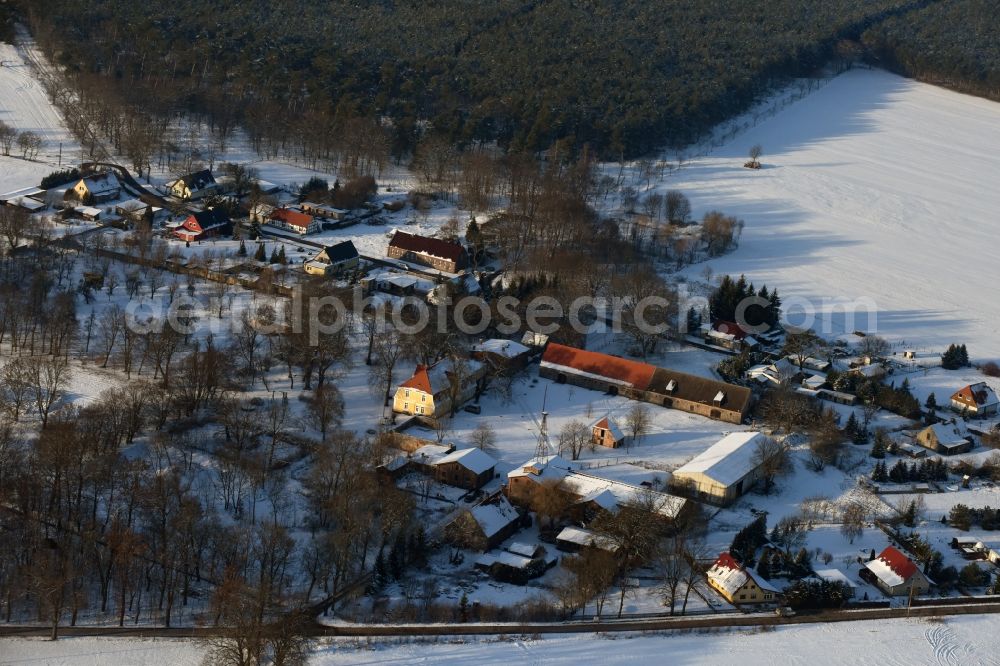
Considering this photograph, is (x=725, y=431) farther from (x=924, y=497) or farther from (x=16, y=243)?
(x=16, y=243)

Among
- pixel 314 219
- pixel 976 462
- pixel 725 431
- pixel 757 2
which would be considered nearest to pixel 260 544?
pixel 725 431

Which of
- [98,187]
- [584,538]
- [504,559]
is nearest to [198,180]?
[98,187]

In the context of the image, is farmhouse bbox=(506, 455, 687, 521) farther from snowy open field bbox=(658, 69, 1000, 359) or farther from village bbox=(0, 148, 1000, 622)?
snowy open field bbox=(658, 69, 1000, 359)

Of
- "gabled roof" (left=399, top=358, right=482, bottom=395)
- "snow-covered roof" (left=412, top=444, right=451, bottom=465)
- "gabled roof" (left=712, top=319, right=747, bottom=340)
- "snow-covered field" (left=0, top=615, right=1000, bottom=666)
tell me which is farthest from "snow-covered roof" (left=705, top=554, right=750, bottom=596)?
"gabled roof" (left=712, top=319, right=747, bottom=340)

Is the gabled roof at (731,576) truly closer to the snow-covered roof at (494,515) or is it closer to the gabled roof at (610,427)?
the snow-covered roof at (494,515)

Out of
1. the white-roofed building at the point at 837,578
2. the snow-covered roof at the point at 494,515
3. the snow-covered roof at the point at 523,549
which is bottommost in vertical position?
the snow-covered roof at the point at 523,549

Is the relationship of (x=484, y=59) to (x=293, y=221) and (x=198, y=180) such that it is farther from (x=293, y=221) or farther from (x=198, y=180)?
(x=293, y=221)

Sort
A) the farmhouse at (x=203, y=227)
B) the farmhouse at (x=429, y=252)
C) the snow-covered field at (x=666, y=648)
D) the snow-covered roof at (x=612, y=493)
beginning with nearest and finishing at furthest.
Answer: the snow-covered field at (x=666, y=648), the snow-covered roof at (x=612, y=493), the farmhouse at (x=429, y=252), the farmhouse at (x=203, y=227)

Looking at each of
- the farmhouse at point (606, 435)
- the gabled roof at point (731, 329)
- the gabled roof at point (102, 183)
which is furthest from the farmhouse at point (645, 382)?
the gabled roof at point (102, 183)
